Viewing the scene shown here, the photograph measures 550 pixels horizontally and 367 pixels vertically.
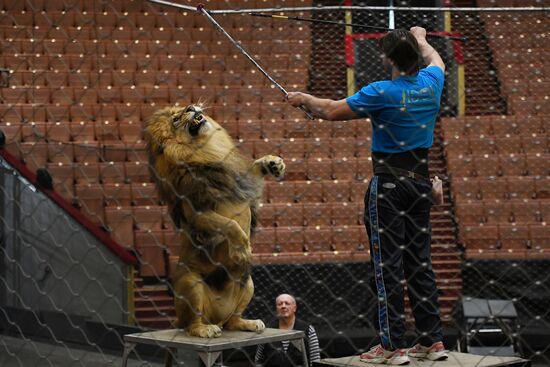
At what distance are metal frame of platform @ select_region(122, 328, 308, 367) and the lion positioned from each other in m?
0.05

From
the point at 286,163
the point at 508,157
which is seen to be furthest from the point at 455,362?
the point at 508,157

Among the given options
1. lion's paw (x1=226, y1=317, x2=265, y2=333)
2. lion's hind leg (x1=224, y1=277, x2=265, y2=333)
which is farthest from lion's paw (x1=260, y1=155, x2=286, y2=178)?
lion's paw (x1=226, y1=317, x2=265, y2=333)

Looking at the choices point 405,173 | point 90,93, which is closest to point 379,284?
point 405,173

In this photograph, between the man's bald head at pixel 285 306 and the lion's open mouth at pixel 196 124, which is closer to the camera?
the lion's open mouth at pixel 196 124

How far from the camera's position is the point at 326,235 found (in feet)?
23.8

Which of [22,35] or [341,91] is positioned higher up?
[22,35]

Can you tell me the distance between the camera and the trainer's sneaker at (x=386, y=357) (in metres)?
2.70

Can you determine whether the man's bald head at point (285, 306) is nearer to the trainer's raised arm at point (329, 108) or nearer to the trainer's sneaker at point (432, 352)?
the trainer's sneaker at point (432, 352)

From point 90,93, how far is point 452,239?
386 cm

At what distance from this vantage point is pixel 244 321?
3.34 metres

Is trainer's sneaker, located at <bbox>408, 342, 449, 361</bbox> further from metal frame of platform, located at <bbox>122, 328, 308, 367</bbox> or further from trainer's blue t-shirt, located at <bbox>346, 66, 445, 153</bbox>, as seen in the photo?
trainer's blue t-shirt, located at <bbox>346, 66, 445, 153</bbox>

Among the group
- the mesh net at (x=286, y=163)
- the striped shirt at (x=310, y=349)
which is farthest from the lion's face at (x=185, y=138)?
the mesh net at (x=286, y=163)

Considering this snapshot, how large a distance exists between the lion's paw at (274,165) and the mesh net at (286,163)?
188 centimetres

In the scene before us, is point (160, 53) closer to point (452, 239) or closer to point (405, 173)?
point (452, 239)
